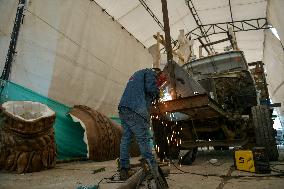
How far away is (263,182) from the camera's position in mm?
2756

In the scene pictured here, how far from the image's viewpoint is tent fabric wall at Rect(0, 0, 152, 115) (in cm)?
556

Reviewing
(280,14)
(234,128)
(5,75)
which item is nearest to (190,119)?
(234,128)

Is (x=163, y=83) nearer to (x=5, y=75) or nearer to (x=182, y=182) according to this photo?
(x=182, y=182)

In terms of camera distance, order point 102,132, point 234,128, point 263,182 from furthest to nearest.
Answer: point 102,132 → point 234,128 → point 263,182

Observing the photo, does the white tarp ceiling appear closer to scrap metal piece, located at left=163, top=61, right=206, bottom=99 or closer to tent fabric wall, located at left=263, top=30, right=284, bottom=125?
tent fabric wall, located at left=263, top=30, right=284, bottom=125

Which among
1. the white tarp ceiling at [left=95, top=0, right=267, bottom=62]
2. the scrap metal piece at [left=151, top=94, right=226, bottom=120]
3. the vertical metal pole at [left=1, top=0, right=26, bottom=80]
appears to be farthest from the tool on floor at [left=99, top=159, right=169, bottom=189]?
the white tarp ceiling at [left=95, top=0, right=267, bottom=62]

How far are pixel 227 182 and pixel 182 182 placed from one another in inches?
20.5

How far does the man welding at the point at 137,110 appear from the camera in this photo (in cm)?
310

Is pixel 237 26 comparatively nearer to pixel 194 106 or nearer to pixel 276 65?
pixel 276 65

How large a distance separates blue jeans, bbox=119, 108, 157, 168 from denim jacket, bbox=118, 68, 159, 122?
0.25ft

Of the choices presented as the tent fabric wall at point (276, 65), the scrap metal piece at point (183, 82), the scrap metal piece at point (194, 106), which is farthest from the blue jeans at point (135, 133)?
the tent fabric wall at point (276, 65)

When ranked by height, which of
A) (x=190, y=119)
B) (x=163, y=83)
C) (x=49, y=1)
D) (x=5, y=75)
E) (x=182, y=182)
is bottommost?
(x=182, y=182)

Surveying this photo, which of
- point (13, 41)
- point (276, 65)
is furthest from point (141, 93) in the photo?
point (276, 65)

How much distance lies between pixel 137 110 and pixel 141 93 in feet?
0.80
